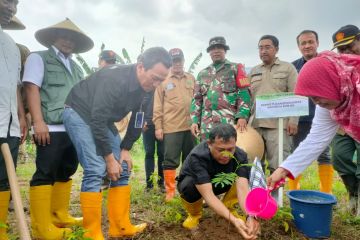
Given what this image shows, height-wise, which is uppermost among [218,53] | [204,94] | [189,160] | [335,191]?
[218,53]

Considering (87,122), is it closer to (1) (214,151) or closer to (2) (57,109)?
(2) (57,109)

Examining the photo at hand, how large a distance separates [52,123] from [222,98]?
2.07 meters

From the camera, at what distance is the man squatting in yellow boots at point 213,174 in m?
2.80

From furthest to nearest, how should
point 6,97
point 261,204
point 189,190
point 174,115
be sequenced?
1. point 174,115
2. point 189,190
3. point 6,97
4. point 261,204

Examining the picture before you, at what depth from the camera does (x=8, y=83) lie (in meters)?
2.44

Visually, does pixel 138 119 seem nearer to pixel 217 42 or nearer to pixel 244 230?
pixel 244 230

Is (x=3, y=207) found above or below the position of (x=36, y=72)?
below

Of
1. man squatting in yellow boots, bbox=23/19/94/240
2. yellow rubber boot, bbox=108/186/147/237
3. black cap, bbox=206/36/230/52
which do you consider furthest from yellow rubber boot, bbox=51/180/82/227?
black cap, bbox=206/36/230/52

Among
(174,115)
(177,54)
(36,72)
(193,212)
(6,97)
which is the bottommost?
(193,212)

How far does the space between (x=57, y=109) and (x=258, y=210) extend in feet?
6.34

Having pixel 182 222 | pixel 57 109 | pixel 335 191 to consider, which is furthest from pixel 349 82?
pixel 335 191

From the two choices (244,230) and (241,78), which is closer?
(244,230)

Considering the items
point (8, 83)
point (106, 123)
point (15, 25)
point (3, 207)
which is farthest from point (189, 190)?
point (15, 25)

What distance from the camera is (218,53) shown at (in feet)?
14.0
